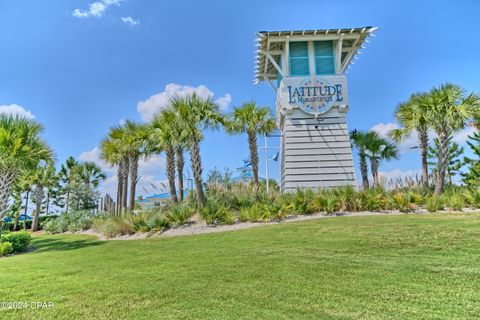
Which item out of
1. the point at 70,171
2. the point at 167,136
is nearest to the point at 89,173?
the point at 70,171

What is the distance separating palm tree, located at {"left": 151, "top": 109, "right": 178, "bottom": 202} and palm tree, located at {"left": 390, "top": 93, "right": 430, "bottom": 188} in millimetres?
12428

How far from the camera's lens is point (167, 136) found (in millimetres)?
17469

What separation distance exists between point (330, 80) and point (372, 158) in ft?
24.9

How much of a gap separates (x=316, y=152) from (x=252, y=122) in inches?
→ 179

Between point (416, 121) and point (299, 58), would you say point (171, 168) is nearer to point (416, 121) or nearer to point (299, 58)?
point (299, 58)

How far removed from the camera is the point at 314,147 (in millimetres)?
17344

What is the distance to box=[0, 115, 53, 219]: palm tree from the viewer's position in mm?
11945

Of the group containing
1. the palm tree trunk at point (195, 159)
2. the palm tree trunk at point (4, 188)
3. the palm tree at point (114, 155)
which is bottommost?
the palm tree trunk at point (4, 188)

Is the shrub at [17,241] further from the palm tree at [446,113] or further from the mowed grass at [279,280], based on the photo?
the palm tree at [446,113]

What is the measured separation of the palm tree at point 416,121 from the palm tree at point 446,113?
1.38 feet

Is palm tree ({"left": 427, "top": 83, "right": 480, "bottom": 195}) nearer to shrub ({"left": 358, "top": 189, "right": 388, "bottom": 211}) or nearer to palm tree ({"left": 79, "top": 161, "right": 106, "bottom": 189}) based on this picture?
shrub ({"left": 358, "top": 189, "right": 388, "bottom": 211})

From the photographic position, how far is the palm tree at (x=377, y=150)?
72.1 feet

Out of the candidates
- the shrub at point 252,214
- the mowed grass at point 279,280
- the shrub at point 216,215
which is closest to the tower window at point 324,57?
the shrub at point 252,214

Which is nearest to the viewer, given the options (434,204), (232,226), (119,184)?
(434,204)
